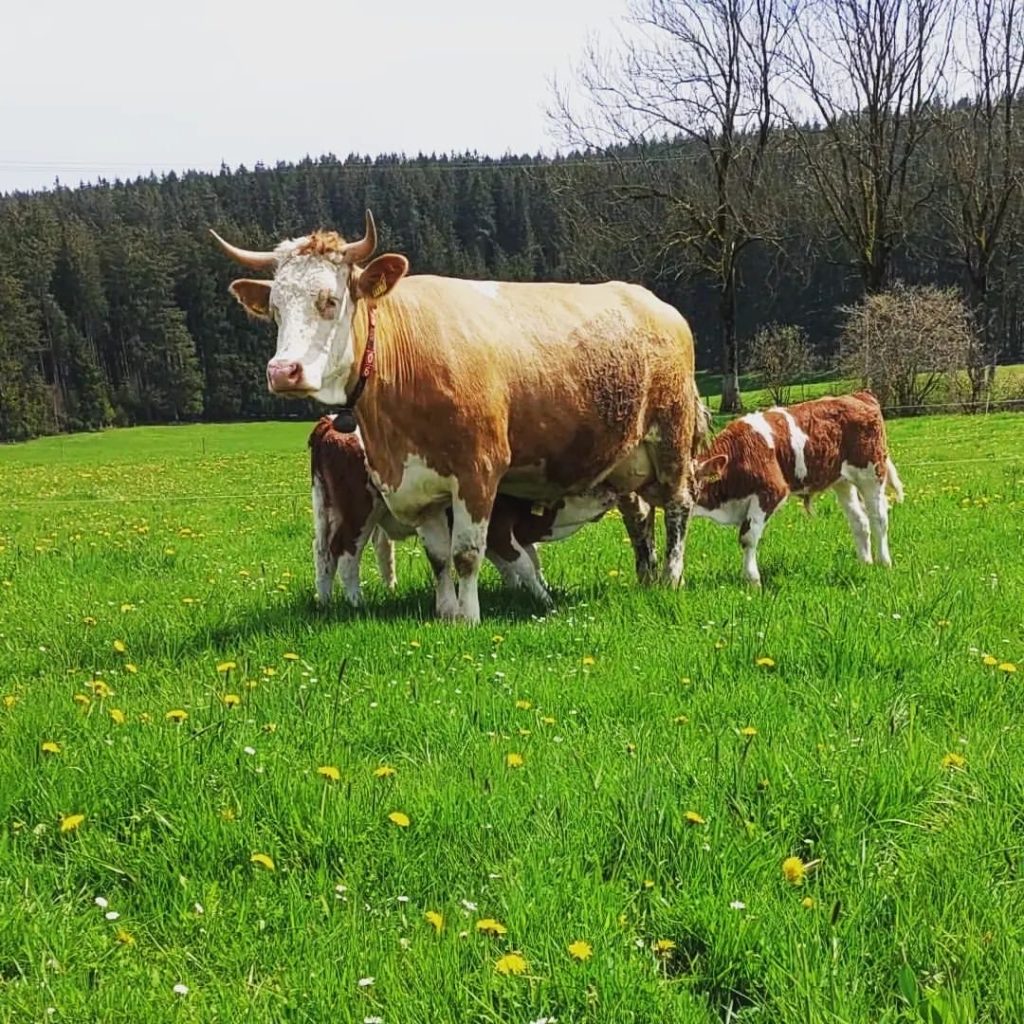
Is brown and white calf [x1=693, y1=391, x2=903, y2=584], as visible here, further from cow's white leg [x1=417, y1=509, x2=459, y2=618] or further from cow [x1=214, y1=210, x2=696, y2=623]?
cow's white leg [x1=417, y1=509, x2=459, y2=618]

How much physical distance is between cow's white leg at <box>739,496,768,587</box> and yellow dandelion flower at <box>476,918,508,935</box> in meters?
6.21

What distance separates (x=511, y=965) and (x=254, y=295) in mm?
5617

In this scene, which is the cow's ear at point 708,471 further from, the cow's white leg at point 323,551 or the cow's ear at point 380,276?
the cow's ear at point 380,276

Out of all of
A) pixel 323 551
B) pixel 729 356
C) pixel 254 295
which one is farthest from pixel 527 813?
pixel 729 356

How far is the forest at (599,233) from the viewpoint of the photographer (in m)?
43.1

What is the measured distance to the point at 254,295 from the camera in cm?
739

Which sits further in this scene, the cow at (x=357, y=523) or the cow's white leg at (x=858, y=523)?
the cow's white leg at (x=858, y=523)

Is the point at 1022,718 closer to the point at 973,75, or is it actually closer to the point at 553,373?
the point at 553,373

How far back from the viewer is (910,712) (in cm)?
498

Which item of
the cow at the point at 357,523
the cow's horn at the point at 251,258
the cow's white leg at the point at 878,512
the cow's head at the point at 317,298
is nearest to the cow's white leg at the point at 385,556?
the cow at the point at 357,523

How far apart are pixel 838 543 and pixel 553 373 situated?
465cm

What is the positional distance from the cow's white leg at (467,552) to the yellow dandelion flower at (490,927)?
433cm

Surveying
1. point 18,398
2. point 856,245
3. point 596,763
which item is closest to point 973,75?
point 856,245

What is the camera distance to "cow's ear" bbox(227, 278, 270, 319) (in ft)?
23.7
